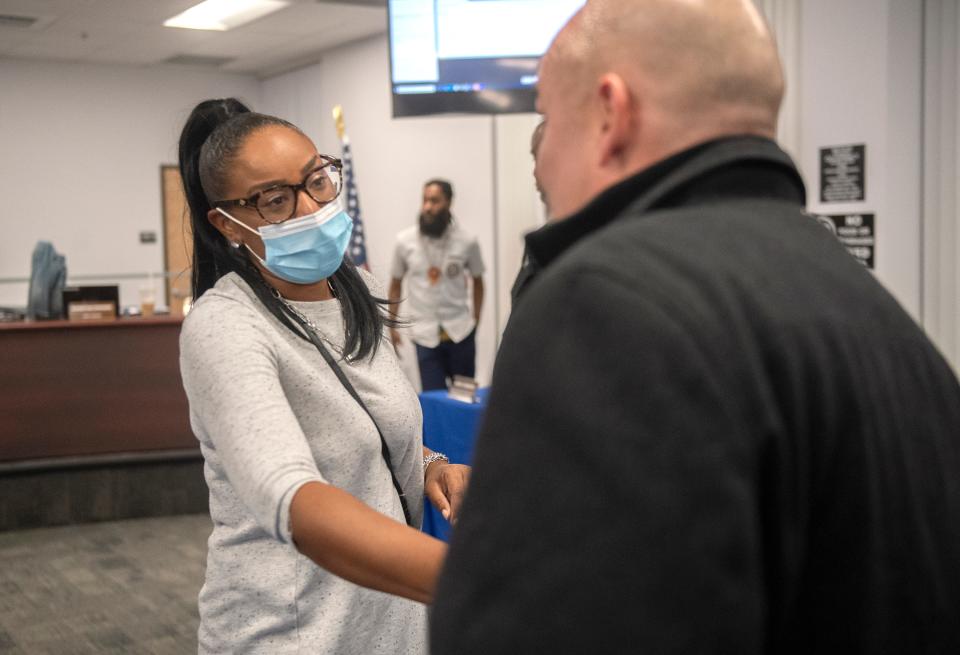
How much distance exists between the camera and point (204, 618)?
4.43 feet

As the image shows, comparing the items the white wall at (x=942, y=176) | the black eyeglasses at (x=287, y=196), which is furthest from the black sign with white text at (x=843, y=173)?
the black eyeglasses at (x=287, y=196)

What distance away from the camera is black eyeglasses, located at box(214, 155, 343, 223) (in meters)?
1.43

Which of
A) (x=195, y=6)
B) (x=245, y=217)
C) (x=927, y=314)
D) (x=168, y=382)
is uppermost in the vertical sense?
(x=195, y=6)

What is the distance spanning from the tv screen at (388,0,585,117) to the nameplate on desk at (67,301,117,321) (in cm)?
205

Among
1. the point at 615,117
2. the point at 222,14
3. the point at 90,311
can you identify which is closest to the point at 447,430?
the point at 90,311

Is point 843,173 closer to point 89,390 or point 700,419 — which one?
point 89,390

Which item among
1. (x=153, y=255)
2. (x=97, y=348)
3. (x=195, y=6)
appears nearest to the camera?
(x=97, y=348)

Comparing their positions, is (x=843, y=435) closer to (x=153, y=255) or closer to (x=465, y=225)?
(x=465, y=225)

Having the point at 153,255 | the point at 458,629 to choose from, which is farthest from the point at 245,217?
the point at 153,255

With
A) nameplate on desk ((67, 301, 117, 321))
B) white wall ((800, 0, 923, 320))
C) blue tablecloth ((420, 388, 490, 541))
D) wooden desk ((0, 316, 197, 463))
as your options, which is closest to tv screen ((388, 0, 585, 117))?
white wall ((800, 0, 923, 320))

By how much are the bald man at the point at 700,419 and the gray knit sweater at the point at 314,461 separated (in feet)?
2.08

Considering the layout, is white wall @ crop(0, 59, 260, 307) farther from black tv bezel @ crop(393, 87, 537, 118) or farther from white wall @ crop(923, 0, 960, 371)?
white wall @ crop(923, 0, 960, 371)

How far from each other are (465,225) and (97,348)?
11.0ft

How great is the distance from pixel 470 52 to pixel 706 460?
406cm
